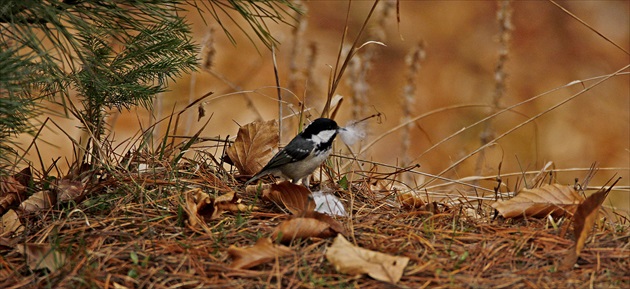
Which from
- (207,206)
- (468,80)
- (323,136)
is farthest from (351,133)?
(468,80)

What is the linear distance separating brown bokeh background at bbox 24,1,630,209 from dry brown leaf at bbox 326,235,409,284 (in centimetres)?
416

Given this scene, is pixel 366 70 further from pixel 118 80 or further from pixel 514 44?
pixel 514 44

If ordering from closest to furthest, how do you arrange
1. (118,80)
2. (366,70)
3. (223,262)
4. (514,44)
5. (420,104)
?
1. (223,262)
2. (118,80)
3. (366,70)
4. (420,104)
5. (514,44)

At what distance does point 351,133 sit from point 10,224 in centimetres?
135

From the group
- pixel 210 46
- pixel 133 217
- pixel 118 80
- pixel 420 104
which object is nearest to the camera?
pixel 133 217

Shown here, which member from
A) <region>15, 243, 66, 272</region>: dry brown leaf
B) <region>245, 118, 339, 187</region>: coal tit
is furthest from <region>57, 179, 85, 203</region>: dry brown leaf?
<region>245, 118, 339, 187</region>: coal tit

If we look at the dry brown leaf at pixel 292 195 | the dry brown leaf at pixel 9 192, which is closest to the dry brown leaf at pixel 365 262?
the dry brown leaf at pixel 292 195

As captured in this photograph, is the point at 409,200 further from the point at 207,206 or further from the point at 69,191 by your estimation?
the point at 69,191

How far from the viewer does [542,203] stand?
7.97ft

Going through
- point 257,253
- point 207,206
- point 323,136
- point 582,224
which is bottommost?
point 582,224

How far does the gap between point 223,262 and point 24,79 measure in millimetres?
901

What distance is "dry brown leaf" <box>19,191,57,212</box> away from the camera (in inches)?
97.0

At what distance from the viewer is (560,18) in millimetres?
7742

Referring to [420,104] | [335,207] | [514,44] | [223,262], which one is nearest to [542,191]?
[335,207]
